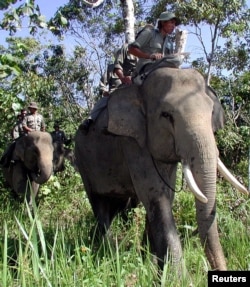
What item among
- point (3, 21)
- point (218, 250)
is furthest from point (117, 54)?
point (218, 250)

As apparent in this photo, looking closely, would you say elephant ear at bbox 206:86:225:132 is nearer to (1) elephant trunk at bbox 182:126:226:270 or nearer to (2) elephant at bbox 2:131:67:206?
(1) elephant trunk at bbox 182:126:226:270

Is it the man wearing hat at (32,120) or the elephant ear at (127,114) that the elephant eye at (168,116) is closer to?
the elephant ear at (127,114)

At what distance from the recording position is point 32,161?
9.17 m

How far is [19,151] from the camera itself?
9.39 meters

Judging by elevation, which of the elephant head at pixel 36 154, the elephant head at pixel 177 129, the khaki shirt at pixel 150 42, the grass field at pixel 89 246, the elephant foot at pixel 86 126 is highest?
the khaki shirt at pixel 150 42

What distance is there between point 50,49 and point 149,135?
16.6 meters

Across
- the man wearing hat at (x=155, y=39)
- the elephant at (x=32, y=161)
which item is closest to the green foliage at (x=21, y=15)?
the man wearing hat at (x=155, y=39)

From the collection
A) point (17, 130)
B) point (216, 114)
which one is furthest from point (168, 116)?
point (17, 130)

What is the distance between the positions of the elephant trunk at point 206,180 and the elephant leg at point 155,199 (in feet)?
0.94

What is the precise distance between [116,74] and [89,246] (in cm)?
213

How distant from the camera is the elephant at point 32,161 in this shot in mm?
8688

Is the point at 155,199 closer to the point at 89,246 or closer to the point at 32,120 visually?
the point at 89,246

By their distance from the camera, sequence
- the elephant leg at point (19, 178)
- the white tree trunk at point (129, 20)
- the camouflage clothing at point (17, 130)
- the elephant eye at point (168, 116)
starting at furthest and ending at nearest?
the camouflage clothing at point (17, 130), the elephant leg at point (19, 178), the white tree trunk at point (129, 20), the elephant eye at point (168, 116)

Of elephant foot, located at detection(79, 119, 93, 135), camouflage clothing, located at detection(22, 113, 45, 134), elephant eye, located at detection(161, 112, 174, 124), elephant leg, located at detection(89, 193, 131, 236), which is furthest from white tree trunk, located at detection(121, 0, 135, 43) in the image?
elephant eye, located at detection(161, 112, 174, 124)
